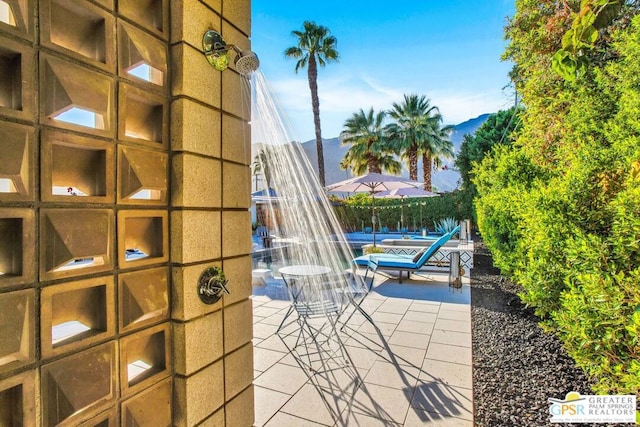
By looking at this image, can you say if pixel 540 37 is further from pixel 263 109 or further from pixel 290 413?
pixel 290 413

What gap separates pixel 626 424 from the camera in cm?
205

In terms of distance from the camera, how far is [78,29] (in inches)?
34.5

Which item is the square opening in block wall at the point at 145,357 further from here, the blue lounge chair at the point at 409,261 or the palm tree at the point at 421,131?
the palm tree at the point at 421,131

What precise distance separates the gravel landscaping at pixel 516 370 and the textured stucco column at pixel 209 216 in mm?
1873

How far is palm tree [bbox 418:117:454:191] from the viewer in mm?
18125

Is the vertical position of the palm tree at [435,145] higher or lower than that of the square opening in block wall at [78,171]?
higher

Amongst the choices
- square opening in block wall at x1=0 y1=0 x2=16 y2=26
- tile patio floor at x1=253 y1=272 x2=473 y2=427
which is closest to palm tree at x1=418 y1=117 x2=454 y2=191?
tile patio floor at x1=253 y1=272 x2=473 y2=427

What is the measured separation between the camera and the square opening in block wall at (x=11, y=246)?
731mm

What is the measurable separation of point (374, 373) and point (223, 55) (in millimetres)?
2789

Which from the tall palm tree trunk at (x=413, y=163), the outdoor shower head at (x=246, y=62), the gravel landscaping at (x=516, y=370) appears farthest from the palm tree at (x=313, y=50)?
the outdoor shower head at (x=246, y=62)

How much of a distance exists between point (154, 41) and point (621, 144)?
9.97 feet

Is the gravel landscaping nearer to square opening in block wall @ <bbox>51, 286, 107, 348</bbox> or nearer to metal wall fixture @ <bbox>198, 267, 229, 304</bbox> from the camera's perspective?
metal wall fixture @ <bbox>198, 267, 229, 304</bbox>

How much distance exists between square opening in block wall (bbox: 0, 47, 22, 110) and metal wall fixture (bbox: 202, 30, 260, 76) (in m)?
0.63

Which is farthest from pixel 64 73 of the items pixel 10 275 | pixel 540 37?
pixel 540 37
